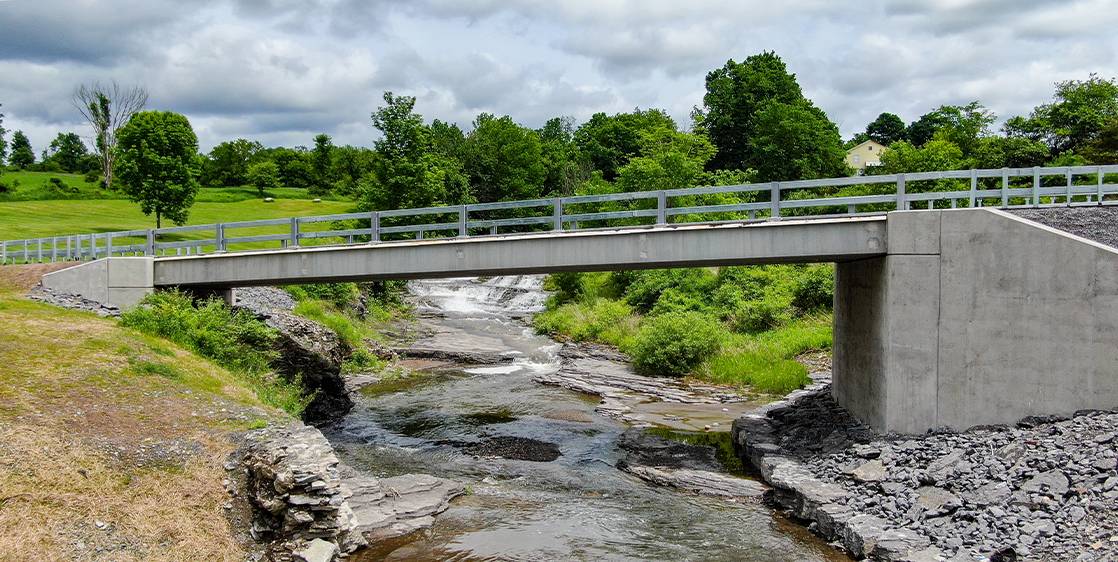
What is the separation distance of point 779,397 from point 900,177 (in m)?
9.90

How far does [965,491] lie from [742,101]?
70.4 metres

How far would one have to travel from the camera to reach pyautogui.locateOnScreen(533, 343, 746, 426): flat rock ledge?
25578mm

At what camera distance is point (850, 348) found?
20.0 metres

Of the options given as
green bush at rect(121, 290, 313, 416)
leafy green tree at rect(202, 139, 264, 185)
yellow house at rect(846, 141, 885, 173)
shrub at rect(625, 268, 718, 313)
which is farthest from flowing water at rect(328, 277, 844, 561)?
yellow house at rect(846, 141, 885, 173)

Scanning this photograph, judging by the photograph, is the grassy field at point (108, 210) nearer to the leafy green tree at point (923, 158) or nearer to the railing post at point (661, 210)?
the railing post at point (661, 210)

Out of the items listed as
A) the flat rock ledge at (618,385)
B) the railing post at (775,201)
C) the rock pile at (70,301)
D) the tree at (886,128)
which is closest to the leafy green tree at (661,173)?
the flat rock ledge at (618,385)

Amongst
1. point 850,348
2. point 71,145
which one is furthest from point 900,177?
point 71,145

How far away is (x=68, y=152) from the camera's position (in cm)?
10731

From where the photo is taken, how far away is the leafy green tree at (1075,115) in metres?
55.1

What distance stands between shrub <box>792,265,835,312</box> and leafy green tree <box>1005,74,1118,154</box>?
106ft

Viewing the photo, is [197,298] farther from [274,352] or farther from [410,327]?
[410,327]

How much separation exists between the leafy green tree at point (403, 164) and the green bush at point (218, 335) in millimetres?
25321

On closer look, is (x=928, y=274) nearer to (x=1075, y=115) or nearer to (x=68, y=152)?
(x=1075, y=115)

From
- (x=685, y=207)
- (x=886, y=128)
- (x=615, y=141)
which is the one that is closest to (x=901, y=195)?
(x=685, y=207)
